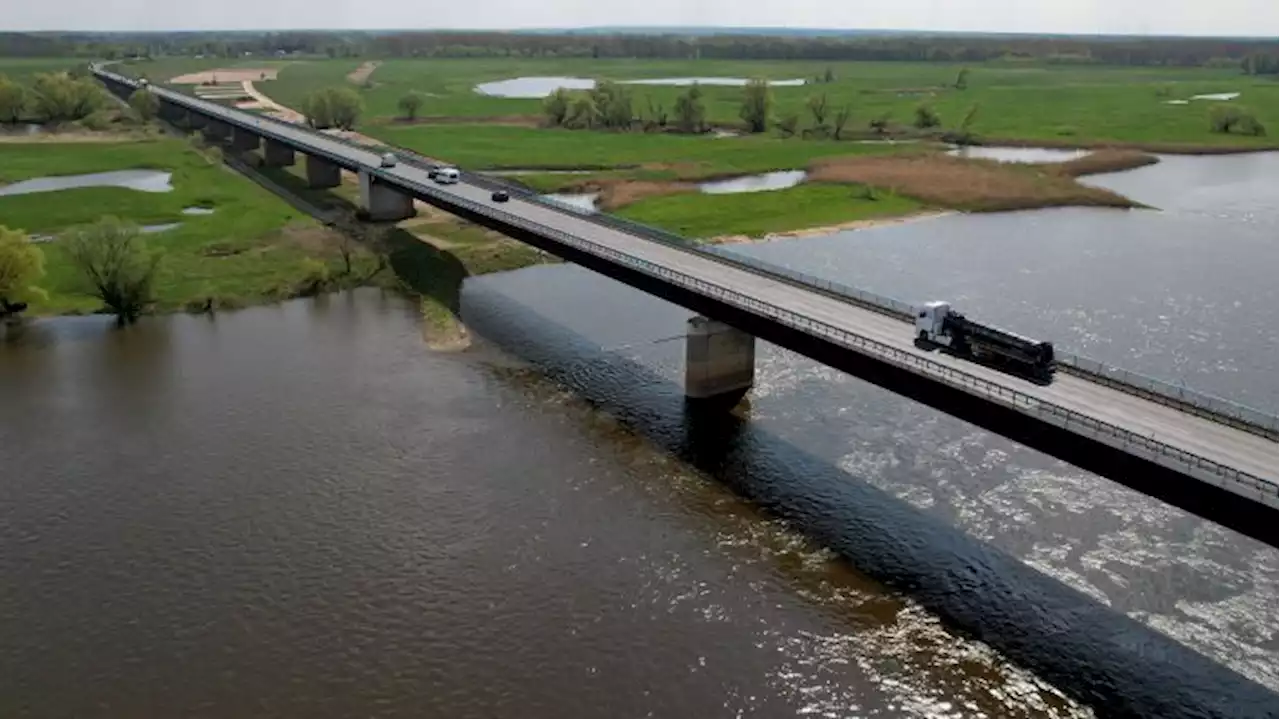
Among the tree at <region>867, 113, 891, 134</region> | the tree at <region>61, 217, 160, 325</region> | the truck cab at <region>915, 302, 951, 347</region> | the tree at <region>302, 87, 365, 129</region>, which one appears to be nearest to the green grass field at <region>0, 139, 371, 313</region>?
the tree at <region>61, 217, 160, 325</region>

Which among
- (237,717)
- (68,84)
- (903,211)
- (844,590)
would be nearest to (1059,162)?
(903,211)

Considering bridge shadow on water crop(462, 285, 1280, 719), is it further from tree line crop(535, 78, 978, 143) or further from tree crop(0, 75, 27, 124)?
tree crop(0, 75, 27, 124)

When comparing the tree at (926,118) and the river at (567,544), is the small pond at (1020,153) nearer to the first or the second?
the tree at (926,118)

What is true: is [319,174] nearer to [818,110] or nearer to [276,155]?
[276,155]

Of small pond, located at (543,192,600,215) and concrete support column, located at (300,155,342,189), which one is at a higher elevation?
concrete support column, located at (300,155,342,189)

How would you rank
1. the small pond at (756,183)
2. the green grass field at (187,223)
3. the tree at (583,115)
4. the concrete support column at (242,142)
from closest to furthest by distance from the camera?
the green grass field at (187,223) → the small pond at (756,183) → the concrete support column at (242,142) → the tree at (583,115)

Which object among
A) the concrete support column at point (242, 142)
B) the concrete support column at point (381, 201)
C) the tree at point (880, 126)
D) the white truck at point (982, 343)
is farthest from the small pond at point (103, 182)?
the tree at point (880, 126)

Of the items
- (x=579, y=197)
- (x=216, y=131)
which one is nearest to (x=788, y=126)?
(x=579, y=197)
